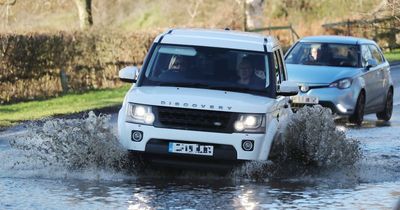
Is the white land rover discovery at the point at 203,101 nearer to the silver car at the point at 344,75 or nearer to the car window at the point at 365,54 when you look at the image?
the silver car at the point at 344,75

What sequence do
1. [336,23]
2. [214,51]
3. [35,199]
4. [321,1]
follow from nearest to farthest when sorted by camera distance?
[35,199]
[214,51]
[336,23]
[321,1]

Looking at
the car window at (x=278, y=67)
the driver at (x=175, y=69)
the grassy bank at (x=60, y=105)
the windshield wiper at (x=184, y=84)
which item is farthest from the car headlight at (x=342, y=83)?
the windshield wiper at (x=184, y=84)

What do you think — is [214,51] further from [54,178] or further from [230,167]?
[54,178]

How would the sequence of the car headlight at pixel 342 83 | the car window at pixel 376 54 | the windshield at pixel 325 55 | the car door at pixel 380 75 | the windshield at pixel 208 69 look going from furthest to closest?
the car window at pixel 376 54, the car door at pixel 380 75, the windshield at pixel 325 55, the car headlight at pixel 342 83, the windshield at pixel 208 69

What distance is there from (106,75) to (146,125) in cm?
2271

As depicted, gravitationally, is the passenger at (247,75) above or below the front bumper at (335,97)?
above

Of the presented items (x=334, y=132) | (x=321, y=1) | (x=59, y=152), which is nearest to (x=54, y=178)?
(x=59, y=152)

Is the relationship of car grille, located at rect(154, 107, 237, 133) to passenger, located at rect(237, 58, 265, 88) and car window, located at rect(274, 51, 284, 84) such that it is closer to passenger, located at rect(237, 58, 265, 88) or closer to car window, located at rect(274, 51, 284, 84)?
passenger, located at rect(237, 58, 265, 88)

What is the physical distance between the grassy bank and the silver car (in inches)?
229

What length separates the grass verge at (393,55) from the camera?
44.0 meters

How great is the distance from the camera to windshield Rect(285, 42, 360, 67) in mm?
20781

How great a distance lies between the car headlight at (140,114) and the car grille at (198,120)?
0.38ft

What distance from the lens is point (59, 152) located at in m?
12.5

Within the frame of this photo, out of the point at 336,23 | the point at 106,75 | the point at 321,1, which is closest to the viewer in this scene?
the point at 106,75
